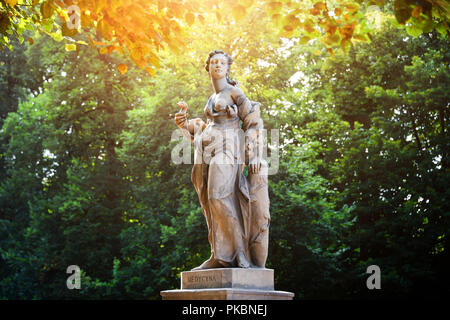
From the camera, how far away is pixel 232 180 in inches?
264

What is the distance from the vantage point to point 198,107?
17203 mm

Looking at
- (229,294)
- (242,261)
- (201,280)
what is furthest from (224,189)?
(229,294)

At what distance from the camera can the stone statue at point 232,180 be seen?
6.57 meters

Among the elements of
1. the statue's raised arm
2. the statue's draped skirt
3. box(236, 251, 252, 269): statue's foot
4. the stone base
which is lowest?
the stone base

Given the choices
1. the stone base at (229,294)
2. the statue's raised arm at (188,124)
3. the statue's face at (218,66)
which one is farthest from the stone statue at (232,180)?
the stone base at (229,294)

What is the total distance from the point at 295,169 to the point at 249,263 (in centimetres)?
1078

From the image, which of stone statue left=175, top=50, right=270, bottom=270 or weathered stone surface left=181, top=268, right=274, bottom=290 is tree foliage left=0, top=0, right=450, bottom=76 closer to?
stone statue left=175, top=50, right=270, bottom=270

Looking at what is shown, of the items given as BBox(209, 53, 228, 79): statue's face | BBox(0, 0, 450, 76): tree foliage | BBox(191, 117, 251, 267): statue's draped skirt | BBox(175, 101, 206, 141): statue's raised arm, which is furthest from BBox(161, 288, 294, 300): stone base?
BBox(209, 53, 228, 79): statue's face

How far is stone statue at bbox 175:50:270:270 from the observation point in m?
6.57

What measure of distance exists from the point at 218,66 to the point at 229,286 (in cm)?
279

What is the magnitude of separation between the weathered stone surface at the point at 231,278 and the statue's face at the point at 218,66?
248cm

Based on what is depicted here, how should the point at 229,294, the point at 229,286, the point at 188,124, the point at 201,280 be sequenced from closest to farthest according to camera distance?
the point at 229,294
the point at 229,286
the point at 201,280
the point at 188,124

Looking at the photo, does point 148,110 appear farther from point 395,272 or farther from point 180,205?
point 395,272

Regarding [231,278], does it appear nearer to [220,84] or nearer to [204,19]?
[220,84]
